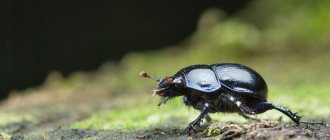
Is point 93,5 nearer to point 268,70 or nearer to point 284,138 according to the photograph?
point 268,70

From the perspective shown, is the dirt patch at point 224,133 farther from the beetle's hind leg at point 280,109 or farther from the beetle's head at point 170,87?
the beetle's head at point 170,87

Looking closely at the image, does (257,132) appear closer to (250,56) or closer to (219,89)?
(219,89)

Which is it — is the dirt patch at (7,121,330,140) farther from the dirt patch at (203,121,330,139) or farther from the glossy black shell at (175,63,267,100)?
the glossy black shell at (175,63,267,100)

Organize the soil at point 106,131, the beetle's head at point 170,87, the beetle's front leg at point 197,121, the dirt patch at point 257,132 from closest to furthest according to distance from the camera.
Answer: the dirt patch at point 257,132 < the soil at point 106,131 < the beetle's front leg at point 197,121 < the beetle's head at point 170,87

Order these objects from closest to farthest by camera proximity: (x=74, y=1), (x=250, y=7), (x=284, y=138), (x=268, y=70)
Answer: (x=284, y=138) → (x=268, y=70) → (x=250, y=7) → (x=74, y=1)

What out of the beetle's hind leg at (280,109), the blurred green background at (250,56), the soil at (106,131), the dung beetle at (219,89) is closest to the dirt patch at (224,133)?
the soil at (106,131)

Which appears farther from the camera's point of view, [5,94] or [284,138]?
[5,94]

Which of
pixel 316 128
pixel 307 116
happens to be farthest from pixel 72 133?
pixel 307 116
